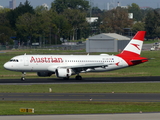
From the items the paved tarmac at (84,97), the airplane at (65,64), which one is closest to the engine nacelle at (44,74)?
the airplane at (65,64)

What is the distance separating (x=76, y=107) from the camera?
102ft

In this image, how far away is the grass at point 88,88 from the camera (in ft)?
138

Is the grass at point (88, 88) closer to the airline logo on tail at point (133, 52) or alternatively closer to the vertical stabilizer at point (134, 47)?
the airline logo on tail at point (133, 52)

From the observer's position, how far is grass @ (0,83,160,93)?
42.0m

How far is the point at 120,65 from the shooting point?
196 feet

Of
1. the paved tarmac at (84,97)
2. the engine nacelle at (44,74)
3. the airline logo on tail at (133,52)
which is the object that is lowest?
the engine nacelle at (44,74)

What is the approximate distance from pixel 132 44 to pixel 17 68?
58.6 feet

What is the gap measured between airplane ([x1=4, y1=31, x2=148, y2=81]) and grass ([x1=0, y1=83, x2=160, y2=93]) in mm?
7869

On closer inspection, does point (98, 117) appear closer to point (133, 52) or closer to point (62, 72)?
point (62, 72)

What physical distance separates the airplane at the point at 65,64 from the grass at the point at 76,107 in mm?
21217

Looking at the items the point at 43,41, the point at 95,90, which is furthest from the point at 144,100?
the point at 43,41

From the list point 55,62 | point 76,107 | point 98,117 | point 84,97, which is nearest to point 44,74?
point 55,62

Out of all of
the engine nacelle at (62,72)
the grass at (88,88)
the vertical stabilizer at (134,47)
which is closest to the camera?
the grass at (88,88)

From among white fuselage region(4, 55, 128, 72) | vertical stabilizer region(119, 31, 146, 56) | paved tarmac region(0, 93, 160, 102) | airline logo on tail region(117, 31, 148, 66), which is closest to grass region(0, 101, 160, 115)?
paved tarmac region(0, 93, 160, 102)
